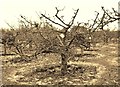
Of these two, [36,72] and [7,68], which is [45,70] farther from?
[7,68]

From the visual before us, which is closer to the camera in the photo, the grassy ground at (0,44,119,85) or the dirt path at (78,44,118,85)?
the dirt path at (78,44,118,85)

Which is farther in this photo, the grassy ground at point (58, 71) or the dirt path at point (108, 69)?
the grassy ground at point (58, 71)

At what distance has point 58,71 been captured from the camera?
18.4 metres

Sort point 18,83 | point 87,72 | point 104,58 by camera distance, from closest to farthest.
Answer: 1. point 18,83
2. point 87,72
3. point 104,58

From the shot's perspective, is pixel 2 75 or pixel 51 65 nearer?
pixel 2 75

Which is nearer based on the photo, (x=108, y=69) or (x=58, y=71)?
(x=58, y=71)

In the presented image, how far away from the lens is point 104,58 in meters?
23.6

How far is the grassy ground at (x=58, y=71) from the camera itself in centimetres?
1648

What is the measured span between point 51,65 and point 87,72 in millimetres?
3367

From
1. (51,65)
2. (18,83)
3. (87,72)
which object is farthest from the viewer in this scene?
(51,65)

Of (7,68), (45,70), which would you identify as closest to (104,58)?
(45,70)

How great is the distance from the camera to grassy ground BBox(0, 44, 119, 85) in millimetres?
16484

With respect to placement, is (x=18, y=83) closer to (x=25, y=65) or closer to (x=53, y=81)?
(x=53, y=81)

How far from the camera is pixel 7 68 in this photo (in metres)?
20.8
